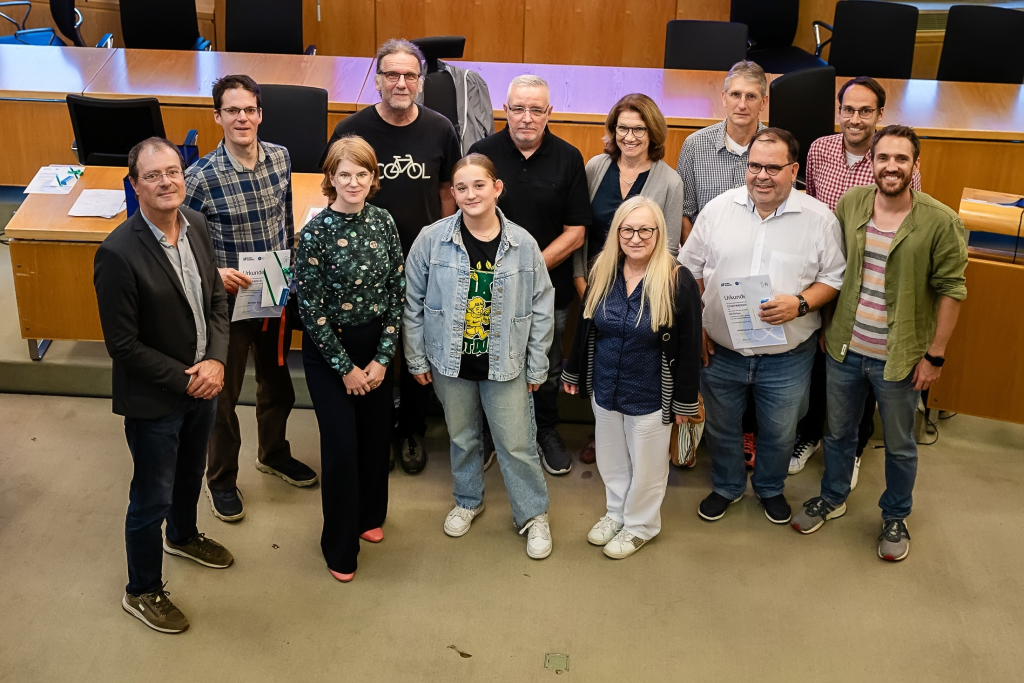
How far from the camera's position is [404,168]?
11.9ft

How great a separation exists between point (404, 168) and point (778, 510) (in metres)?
1.95

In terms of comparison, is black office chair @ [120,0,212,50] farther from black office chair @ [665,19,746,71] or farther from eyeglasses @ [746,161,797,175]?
eyeglasses @ [746,161,797,175]

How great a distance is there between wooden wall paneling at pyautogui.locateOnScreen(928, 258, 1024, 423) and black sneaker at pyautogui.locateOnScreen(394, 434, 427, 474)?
2228mm

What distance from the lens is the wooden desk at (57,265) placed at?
4.31 metres

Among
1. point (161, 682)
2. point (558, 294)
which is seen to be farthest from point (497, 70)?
point (161, 682)

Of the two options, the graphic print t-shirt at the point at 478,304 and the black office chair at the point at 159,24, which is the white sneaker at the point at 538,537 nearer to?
the graphic print t-shirt at the point at 478,304

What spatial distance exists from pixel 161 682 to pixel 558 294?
1974mm

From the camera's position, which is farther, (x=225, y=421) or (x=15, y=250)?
(x=15, y=250)

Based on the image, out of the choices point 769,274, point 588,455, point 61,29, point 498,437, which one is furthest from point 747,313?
point 61,29

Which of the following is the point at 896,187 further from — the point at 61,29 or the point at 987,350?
the point at 61,29

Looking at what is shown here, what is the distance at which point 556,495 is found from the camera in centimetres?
396

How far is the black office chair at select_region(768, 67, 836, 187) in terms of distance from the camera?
4637 mm

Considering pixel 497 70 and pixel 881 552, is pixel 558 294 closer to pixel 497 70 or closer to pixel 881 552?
pixel 881 552

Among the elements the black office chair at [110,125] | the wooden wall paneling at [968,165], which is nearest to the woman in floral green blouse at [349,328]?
the black office chair at [110,125]
